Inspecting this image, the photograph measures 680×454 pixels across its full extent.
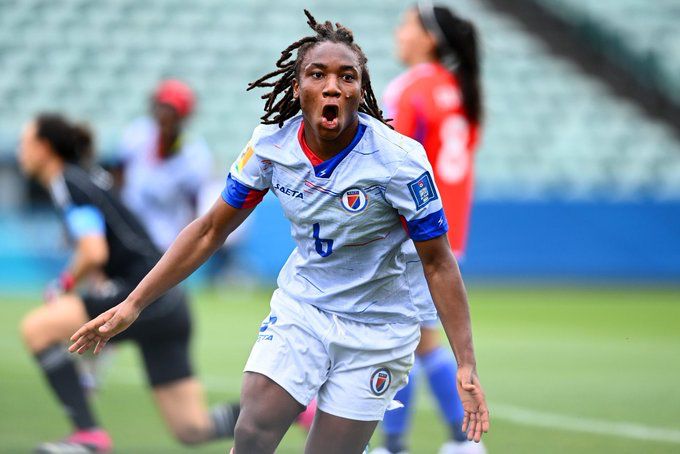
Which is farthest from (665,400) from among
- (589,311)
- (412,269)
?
(589,311)

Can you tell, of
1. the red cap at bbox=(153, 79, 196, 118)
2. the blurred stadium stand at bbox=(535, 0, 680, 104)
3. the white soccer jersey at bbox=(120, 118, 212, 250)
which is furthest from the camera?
the blurred stadium stand at bbox=(535, 0, 680, 104)

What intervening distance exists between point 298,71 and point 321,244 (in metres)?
0.68

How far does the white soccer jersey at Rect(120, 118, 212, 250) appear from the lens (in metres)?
10.5

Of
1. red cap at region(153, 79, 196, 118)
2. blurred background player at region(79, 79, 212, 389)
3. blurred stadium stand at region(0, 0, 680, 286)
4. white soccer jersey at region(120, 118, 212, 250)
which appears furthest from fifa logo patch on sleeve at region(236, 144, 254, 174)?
blurred stadium stand at region(0, 0, 680, 286)

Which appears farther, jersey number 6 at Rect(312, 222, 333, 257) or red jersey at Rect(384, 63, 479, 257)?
red jersey at Rect(384, 63, 479, 257)

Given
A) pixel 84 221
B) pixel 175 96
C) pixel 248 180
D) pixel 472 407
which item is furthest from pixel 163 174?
pixel 472 407

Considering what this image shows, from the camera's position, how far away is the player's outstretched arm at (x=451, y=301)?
14.3ft

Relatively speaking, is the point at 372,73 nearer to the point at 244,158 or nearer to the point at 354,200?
the point at 244,158

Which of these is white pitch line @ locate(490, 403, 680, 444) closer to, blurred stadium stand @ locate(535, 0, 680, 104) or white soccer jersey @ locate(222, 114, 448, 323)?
white soccer jersey @ locate(222, 114, 448, 323)

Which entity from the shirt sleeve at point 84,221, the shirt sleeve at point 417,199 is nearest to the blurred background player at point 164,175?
the shirt sleeve at point 84,221

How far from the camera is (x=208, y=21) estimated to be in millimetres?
25703

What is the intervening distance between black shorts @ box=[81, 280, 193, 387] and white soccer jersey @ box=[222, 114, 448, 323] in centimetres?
236

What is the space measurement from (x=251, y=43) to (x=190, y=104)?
1528 centimetres

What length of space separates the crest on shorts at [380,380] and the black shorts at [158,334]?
265 centimetres
